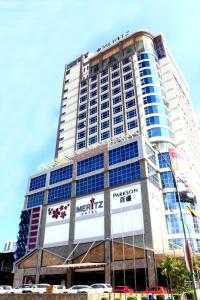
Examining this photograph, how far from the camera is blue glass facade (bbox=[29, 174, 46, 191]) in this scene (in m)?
75.3

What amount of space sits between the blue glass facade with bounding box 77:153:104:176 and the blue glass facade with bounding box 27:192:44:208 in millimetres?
12198

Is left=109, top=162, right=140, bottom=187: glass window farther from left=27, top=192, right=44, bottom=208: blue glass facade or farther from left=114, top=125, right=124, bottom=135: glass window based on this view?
left=114, top=125, right=124, bottom=135: glass window

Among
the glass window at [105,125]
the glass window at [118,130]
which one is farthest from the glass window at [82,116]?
the glass window at [118,130]

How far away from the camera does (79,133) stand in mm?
91500

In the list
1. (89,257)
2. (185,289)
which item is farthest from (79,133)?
(185,289)

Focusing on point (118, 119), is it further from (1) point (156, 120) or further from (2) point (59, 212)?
(2) point (59, 212)

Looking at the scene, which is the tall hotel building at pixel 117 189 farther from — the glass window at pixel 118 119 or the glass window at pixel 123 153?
the glass window at pixel 118 119

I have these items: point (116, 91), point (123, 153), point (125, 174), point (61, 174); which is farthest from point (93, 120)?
point (125, 174)

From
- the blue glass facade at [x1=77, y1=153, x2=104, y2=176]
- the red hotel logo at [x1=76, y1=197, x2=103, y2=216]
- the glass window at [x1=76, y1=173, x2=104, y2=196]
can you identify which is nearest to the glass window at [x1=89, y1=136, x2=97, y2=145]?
the blue glass facade at [x1=77, y1=153, x2=104, y2=176]

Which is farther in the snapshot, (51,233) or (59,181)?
(59,181)

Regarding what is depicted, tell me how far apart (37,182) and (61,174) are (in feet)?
27.0

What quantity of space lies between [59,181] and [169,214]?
28109 mm

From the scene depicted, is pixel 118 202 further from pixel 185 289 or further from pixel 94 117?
pixel 94 117

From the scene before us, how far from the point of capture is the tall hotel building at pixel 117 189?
54000 millimetres
